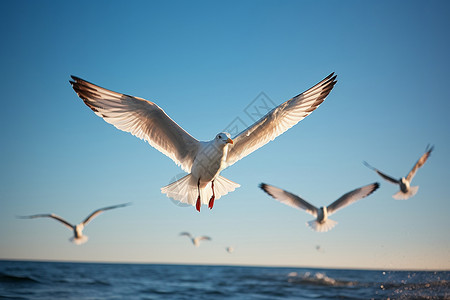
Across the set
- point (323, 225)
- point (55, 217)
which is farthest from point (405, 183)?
point (55, 217)

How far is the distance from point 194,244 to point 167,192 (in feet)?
70.1

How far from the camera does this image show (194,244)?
26484 mm

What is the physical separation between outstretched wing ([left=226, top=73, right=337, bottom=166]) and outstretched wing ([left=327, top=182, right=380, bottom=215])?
605cm

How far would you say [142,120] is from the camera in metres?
5.98

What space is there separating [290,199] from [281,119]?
619cm

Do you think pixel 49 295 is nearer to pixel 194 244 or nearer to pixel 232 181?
pixel 194 244

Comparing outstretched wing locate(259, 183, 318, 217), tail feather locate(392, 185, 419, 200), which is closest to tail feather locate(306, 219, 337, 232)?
outstretched wing locate(259, 183, 318, 217)

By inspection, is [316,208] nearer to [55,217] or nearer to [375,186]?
[375,186]

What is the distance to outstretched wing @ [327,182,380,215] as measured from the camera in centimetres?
1171

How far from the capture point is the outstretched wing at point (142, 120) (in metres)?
5.53

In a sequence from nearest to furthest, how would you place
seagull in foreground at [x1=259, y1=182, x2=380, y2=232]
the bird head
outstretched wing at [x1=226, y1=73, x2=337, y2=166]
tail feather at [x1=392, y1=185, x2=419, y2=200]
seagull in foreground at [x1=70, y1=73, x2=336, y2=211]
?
the bird head < seagull in foreground at [x1=70, y1=73, x2=336, y2=211] < outstretched wing at [x1=226, y1=73, x2=337, y2=166] < seagull in foreground at [x1=259, y1=182, x2=380, y2=232] < tail feather at [x1=392, y1=185, x2=419, y2=200]

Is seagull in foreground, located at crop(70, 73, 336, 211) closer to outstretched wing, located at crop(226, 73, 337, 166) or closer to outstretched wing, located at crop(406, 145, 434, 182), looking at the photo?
outstretched wing, located at crop(226, 73, 337, 166)

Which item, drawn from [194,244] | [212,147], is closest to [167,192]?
[212,147]

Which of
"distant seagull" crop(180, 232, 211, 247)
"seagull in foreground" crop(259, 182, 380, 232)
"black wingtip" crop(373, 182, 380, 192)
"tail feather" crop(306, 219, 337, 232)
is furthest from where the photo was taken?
"distant seagull" crop(180, 232, 211, 247)
